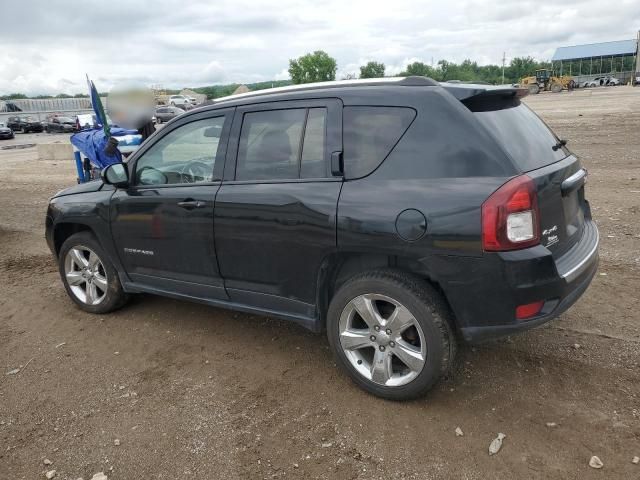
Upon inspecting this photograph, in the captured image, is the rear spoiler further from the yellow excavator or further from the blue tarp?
the yellow excavator

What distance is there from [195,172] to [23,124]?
46554 millimetres

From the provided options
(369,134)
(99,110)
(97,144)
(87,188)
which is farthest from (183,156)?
(97,144)

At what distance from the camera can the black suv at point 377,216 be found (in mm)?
2791

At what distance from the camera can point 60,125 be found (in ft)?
128

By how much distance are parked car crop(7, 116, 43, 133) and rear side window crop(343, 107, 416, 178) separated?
47.4m

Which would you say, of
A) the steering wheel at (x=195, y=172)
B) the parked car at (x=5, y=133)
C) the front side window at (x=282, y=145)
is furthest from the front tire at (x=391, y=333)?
the parked car at (x=5, y=133)

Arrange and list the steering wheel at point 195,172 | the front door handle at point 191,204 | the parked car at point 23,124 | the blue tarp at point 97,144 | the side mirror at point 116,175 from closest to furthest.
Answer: the front door handle at point 191,204
the steering wheel at point 195,172
the side mirror at point 116,175
the blue tarp at point 97,144
the parked car at point 23,124

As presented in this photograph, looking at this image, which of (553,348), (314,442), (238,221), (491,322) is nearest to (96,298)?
(238,221)

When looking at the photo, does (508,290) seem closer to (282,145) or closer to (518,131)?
(518,131)

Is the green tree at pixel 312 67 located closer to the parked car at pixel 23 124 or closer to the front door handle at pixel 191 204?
the parked car at pixel 23 124

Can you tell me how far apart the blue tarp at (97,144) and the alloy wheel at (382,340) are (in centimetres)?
560

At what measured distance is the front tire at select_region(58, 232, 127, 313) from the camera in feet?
15.1

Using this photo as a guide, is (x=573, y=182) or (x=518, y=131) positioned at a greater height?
(x=518, y=131)

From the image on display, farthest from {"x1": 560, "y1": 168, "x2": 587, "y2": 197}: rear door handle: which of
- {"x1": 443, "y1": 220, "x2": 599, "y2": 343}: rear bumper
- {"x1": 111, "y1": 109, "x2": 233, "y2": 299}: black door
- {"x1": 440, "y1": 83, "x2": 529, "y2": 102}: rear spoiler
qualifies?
{"x1": 111, "y1": 109, "x2": 233, "y2": 299}: black door
